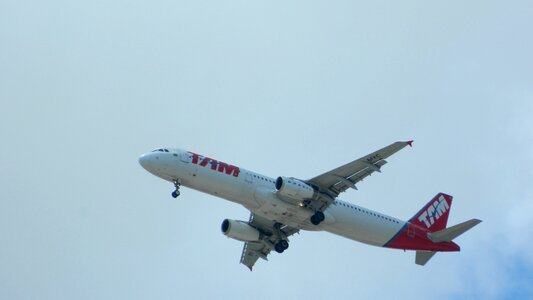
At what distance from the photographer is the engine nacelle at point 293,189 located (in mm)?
59812

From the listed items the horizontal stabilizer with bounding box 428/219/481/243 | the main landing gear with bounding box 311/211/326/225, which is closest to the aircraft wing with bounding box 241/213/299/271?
the main landing gear with bounding box 311/211/326/225

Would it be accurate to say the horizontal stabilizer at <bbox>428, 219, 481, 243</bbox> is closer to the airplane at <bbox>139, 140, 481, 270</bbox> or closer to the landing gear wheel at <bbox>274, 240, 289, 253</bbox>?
the airplane at <bbox>139, 140, 481, 270</bbox>

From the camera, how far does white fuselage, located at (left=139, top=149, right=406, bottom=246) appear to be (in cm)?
5931

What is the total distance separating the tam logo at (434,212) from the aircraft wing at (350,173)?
9.82 metres

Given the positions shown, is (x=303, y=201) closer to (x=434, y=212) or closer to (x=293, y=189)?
(x=293, y=189)

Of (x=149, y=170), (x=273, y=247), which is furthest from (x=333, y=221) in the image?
(x=149, y=170)

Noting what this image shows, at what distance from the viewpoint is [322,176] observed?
61.2 metres

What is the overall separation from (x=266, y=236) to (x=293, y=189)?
34.3 ft

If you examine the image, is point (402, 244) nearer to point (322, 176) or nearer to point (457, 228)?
point (457, 228)

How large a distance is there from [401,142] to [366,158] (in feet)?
11.4

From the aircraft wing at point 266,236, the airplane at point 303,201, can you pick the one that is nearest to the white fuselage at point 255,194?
the airplane at point 303,201

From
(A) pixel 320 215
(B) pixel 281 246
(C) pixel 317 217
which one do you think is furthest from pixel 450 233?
(B) pixel 281 246

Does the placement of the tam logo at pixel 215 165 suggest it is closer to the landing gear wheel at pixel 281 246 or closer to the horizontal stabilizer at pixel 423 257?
the landing gear wheel at pixel 281 246

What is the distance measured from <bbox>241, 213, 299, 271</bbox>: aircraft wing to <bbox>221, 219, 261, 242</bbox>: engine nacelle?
597 millimetres
